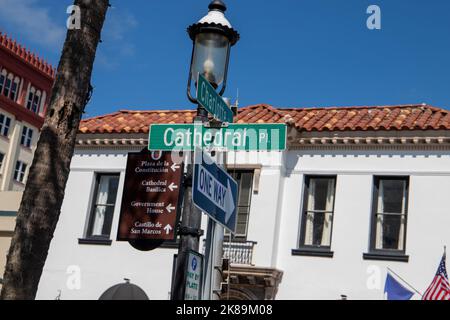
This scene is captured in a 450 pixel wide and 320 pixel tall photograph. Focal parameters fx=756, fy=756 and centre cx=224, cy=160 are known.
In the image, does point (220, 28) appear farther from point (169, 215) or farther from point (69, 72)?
point (169, 215)

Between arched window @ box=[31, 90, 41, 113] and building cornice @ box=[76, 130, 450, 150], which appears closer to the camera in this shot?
building cornice @ box=[76, 130, 450, 150]

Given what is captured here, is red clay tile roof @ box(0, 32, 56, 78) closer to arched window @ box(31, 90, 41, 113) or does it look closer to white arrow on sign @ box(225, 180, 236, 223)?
arched window @ box(31, 90, 41, 113)

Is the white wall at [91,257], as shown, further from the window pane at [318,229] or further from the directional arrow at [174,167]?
the directional arrow at [174,167]

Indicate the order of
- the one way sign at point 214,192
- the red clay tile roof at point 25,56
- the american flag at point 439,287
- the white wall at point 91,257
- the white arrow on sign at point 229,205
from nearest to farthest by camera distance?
the one way sign at point 214,192
the white arrow on sign at point 229,205
the american flag at point 439,287
the white wall at point 91,257
the red clay tile roof at point 25,56

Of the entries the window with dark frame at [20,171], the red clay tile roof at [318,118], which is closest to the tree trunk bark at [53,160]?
the red clay tile roof at [318,118]

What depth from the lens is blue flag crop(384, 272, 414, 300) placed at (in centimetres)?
1783

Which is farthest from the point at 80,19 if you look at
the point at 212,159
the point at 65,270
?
the point at 65,270

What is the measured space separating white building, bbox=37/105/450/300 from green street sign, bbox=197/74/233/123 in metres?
10.1

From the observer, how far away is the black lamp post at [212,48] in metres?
7.98

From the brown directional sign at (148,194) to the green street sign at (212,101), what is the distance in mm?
7061

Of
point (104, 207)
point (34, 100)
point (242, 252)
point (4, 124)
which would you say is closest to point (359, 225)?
point (242, 252)

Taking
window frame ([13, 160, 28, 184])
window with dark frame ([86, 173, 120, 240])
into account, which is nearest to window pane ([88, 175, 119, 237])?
window with dark frame ([86, 173, 120, 240])
